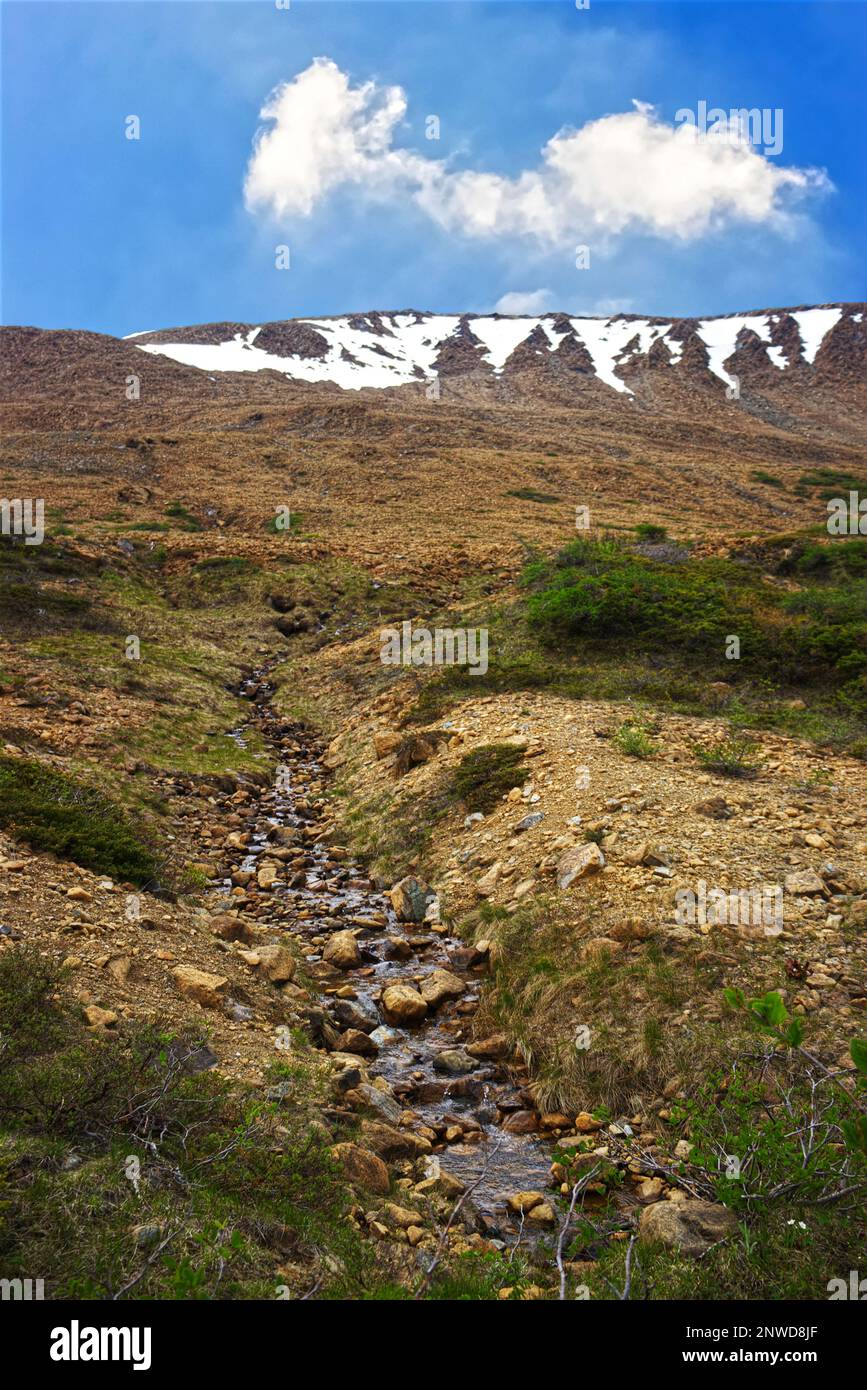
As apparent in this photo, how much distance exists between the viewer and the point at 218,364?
7806 cm

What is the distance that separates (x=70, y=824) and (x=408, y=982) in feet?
12.3

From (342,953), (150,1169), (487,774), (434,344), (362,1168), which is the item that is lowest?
(362,1168)

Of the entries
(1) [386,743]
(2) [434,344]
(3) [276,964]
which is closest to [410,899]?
(3) [276,964]

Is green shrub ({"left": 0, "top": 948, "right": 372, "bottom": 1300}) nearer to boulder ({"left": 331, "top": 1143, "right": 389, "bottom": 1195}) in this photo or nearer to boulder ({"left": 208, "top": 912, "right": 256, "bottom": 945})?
boulder ({"left": 331, "top": 1143, "right": 389, "bottom": 1195})

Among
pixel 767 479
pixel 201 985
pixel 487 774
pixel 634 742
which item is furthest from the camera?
pixel 767 479

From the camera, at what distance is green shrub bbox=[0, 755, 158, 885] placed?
712 centimetres

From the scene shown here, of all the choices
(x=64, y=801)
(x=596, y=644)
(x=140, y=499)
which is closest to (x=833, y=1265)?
(x=64, y=801)

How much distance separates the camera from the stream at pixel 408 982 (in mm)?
5039

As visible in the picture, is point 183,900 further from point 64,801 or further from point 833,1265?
point 833,1265

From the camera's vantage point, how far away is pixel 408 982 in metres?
7.12

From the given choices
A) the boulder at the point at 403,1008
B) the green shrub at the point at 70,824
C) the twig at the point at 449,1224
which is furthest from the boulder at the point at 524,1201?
the green shrub at the point at 70,824

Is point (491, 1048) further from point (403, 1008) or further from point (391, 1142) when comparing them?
point (391, 1142)

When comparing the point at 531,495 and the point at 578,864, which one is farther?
the point at 531,495
